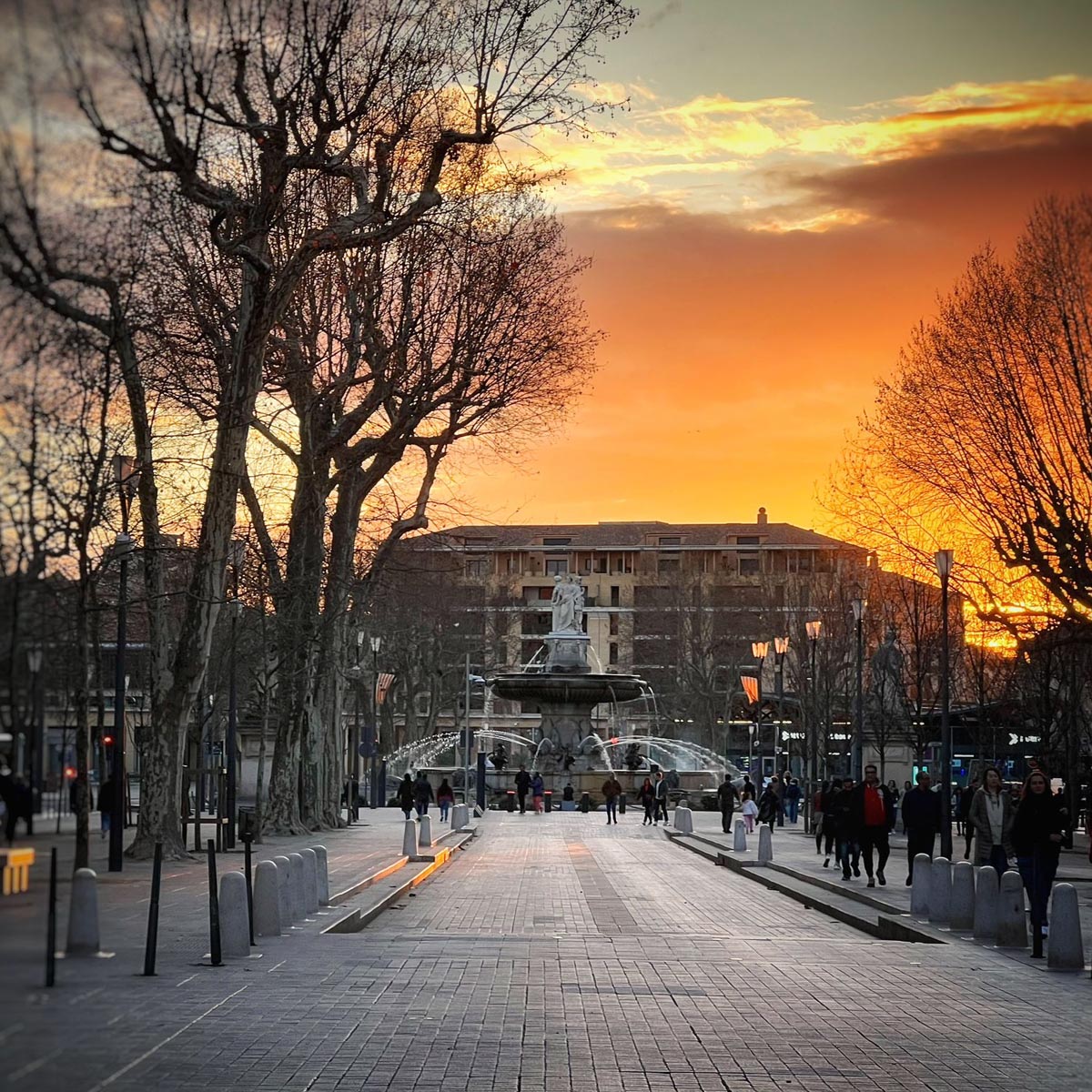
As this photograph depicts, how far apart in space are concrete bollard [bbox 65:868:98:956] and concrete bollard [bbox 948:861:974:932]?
14662mm

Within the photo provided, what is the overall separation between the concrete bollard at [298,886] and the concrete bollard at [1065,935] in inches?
288

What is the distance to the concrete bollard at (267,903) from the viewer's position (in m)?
17.2

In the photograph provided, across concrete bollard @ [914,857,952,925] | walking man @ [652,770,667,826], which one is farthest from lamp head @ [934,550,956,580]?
walking man @ [652,770,667,826]

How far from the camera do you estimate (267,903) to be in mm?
17188

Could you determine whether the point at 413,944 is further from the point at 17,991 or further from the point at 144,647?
the point at 144,647

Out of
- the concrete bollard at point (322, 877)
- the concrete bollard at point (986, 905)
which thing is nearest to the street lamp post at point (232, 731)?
the concrete bollard at point (322, 877)

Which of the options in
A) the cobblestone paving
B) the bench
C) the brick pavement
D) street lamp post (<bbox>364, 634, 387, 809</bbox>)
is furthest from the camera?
street lamp post (<bbox>364, 634, 387, 809</bbox>)

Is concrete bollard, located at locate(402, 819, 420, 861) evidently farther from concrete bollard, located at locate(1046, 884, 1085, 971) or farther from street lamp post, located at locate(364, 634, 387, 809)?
street lamp post, located at locate(364, 634, 387, 809)

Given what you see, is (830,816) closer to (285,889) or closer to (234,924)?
(285,889)

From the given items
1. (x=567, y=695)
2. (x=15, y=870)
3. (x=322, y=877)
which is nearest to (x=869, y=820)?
(x=322, y=877)

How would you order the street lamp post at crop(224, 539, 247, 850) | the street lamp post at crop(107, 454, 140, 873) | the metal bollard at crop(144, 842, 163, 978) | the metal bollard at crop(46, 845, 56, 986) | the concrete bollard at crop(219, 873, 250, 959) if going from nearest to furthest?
the metal bollard at crop(46, 845, 56, 986)
the metal bollard at crop(144, 842, 163, 978)
the concrete bollard at crop(219, 873, 250, 959)
the street lamp post at crop(107, 454, 140, 873)
the street lamp post at crop(224, 539, 247, 850)

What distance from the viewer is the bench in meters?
4.68

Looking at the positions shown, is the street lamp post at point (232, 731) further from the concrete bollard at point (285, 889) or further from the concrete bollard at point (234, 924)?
the concrete bollard at point (234, 924)

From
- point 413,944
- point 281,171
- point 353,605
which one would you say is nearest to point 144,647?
point 353,605
